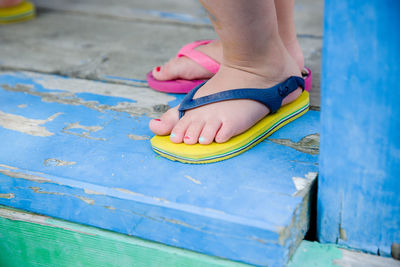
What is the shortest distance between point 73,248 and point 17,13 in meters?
1.47

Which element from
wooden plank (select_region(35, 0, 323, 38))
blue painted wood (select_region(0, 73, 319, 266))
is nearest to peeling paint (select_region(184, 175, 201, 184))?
blue painted wood (select_region(0, 73, 319, 266))

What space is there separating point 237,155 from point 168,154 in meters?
0.14

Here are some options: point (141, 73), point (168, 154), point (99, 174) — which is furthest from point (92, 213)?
point (141, 73)

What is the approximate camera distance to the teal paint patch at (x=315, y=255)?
31.7 inches

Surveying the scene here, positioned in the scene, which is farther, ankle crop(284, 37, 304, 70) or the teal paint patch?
ankle crop(284, 37, 304, 70)

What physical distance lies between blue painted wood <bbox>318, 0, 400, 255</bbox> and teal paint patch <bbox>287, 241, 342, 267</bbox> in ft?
0.06

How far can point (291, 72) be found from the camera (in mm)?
1082

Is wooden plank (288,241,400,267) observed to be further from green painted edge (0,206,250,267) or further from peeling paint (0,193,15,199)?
peeling paint (0,193,15,199)

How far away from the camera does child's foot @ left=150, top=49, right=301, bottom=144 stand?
95 cm

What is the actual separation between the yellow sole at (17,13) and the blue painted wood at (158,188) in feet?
3.66

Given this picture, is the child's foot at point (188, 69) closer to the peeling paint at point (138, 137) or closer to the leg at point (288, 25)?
the leg at point (288, 25)

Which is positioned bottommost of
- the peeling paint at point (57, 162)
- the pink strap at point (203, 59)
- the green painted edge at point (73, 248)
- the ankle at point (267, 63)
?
the green painted edge at point (73, 248)

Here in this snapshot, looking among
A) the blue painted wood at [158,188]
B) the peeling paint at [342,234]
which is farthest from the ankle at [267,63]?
the peeling paint at [342,234]

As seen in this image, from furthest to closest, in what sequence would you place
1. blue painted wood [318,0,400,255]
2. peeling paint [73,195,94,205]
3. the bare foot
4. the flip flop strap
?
the bare foot → the flip flop strap → peeling paint [73,195,94,205] → blue painted wood [318,0,400,255]
